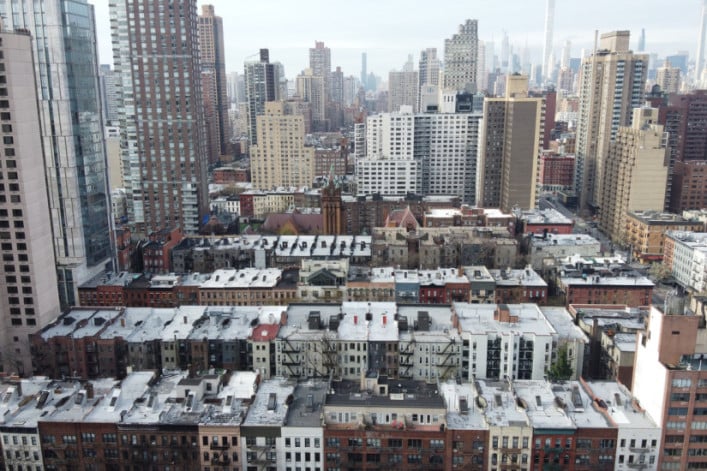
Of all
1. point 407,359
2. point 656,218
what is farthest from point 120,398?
point 656,218

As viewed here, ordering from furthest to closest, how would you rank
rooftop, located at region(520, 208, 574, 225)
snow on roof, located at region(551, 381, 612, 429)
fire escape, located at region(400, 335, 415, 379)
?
rooftop, located at region(520, 208, 574, 225) < fire escape, located at region(400, 335, 415, 379) < snow on roof, located at region(551, 381, 612, 429)

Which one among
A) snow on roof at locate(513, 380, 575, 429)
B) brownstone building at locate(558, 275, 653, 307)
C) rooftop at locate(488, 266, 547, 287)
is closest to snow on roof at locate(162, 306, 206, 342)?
snow on roof at locate(513, 380, 575, 429)

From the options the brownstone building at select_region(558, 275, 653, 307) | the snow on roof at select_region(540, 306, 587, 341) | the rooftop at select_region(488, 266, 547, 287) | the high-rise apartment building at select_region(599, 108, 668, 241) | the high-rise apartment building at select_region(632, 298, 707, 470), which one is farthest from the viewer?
the high-rise apartment building at select_region(599, 108, 668, 241)

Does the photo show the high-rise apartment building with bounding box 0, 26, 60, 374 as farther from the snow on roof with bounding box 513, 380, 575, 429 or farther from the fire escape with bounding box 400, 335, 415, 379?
the snow on roof with bounding box 513, 380, 575, 429

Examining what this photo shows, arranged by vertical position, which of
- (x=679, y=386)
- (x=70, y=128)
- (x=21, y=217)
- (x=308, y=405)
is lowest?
(x=308, y=405)

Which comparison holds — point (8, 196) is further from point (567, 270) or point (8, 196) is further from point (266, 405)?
point (567, 270)

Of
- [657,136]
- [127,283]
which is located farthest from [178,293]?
[657,136]

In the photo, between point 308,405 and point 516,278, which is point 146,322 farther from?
point 516,278
